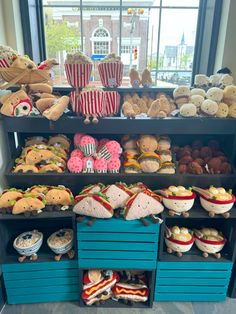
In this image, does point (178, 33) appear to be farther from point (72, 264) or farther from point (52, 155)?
point (72, 264)

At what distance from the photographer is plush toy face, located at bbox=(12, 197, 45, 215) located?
128 centimetres

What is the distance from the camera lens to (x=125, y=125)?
135 cm

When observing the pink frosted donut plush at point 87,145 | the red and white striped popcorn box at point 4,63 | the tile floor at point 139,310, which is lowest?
the tile floor at point 139,310

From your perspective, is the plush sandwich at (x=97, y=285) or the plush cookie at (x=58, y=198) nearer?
the plush cookie at (x=58, y=198)

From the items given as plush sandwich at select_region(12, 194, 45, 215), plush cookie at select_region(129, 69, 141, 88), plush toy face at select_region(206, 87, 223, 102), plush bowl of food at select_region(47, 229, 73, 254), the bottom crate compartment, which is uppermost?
plush cookie at select_region(129, 69, 141, 88)

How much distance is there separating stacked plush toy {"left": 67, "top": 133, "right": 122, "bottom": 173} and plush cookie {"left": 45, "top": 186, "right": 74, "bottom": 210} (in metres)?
0.13

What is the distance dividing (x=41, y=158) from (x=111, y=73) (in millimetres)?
637

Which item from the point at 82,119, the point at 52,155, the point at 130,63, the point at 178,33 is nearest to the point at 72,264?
the point at 52,155

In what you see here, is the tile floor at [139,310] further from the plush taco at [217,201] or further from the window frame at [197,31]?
the window frame at [197,31]

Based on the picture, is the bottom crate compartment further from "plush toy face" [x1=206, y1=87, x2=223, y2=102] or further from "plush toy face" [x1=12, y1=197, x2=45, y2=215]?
"plush toy face" [x1=206, y1=87, x2=223, y2=102]

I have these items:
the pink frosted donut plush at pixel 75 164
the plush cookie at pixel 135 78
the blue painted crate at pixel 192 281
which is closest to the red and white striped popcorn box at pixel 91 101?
the pink frosted donut plush at pixel 75 164

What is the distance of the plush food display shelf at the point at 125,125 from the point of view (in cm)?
133

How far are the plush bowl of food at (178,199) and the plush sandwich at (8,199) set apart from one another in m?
0.78

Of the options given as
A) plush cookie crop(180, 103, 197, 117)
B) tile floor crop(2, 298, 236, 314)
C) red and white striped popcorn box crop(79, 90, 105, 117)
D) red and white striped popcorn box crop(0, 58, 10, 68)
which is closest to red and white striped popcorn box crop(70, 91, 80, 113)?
red and white striped popcorn box crop(79, 90, 105, 117)
